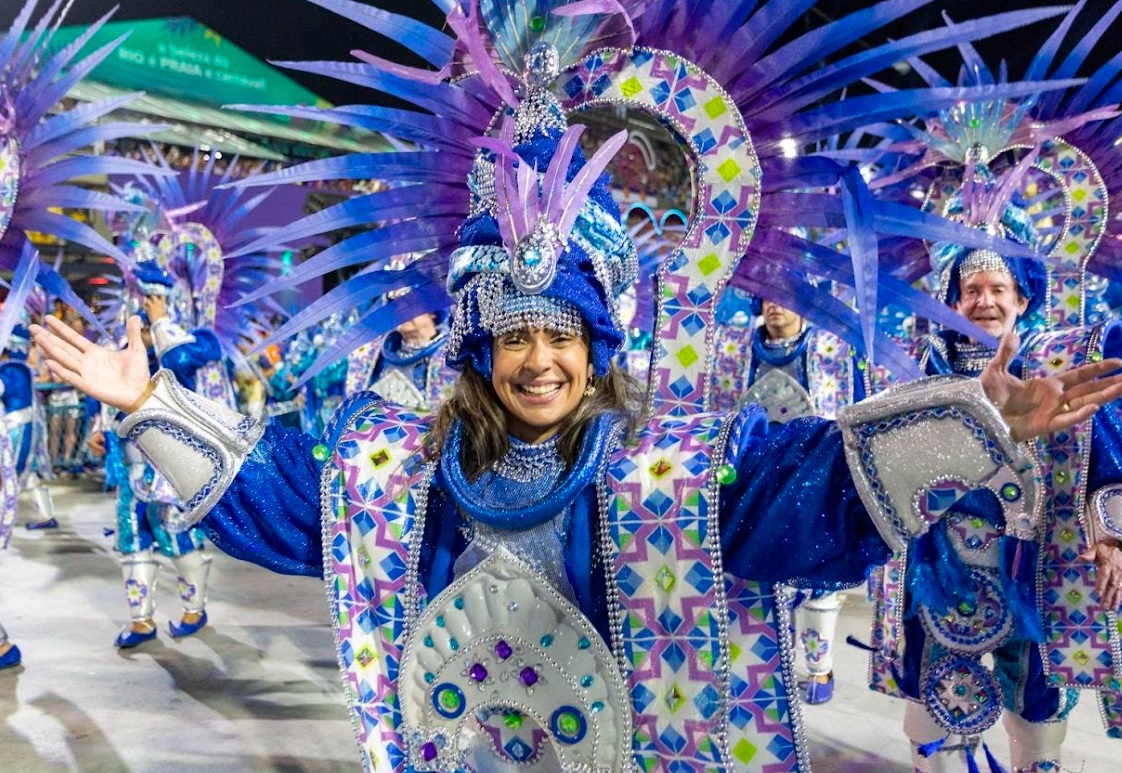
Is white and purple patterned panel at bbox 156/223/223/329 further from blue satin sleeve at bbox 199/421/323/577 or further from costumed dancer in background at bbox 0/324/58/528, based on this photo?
blue satin sleeve at bbox 199/421/323/577

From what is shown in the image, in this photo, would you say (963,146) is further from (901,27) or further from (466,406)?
(901,27)

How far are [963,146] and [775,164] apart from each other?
169 cm

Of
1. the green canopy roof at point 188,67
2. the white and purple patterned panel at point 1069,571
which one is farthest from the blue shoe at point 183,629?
the green canopy roof at point 188,67

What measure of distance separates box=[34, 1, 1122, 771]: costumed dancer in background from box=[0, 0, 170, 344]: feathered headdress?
154 cm

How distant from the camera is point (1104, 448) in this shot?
2330 millimetres

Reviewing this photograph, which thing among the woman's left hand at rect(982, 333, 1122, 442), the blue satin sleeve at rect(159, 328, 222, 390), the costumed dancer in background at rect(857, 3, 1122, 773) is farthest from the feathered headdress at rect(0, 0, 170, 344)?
the woman's left hand at rect(982, 333, 1122, 442)

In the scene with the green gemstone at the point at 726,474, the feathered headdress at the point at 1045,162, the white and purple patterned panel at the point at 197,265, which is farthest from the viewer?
the white and purple patterned panel at the point at 197,265

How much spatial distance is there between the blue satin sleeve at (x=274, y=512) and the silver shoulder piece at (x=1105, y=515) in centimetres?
183

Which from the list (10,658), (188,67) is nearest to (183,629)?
(10,658)

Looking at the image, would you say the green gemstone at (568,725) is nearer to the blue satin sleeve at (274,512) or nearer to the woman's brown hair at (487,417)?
the woman's brown hair at (487,417)

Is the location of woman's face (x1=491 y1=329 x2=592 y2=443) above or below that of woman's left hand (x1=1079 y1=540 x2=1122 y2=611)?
above

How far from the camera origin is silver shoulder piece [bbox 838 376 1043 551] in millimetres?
1148

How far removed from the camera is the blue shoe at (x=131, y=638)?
4.50 m

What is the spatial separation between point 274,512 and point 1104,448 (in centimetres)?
201
